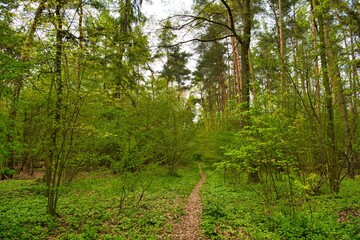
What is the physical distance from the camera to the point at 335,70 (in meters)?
5.97

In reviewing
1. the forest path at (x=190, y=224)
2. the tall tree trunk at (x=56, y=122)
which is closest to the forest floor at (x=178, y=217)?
the forest path at (x=190, y=224)

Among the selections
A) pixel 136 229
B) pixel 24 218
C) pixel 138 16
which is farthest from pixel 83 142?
pixel 138 16

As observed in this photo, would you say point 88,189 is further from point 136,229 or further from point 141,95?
point 141,95

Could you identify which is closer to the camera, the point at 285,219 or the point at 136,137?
the point at 285,219

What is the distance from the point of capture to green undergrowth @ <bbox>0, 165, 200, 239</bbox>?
4387 mm

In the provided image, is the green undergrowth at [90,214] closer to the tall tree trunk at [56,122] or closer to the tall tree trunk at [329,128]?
the tall tree trunk at [56,122]

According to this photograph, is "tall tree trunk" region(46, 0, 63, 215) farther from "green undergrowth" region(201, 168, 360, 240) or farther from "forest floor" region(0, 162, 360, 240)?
"green undergrowth" region(201, 168, 360, 240)

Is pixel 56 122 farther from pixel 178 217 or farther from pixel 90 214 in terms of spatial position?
pixel 178 217

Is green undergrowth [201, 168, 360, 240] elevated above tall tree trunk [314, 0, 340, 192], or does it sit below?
below

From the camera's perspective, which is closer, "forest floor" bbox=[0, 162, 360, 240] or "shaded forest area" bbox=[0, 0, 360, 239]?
"forest floor" bbox=[0, 162, 360, 240]

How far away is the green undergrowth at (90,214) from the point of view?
4387 mm

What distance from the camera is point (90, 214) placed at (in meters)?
5.51

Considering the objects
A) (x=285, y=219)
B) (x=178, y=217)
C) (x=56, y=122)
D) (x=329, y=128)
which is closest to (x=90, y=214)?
(x=178, y=217)

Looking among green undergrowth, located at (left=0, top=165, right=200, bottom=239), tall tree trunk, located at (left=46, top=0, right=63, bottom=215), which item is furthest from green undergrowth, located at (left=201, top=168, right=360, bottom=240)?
tall tree trunk, located at (left=46, top=0, right=63, bottom=215)
